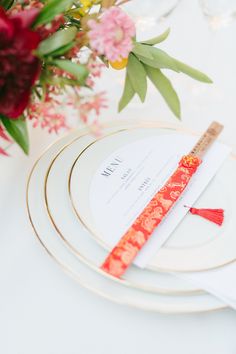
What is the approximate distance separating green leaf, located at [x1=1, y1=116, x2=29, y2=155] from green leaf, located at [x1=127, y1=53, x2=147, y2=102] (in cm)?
14

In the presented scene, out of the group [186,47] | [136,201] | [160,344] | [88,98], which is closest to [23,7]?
[88,98]

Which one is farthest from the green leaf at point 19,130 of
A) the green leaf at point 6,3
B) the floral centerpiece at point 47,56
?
the green leaf at point 6,3

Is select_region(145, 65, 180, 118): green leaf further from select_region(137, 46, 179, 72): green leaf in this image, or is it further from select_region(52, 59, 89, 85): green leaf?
select_region(52, 59, 89, 85): green leaf

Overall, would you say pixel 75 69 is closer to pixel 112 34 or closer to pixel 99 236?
pixel 112 34

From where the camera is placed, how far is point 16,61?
0.33 metres

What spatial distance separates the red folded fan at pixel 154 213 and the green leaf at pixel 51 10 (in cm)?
21

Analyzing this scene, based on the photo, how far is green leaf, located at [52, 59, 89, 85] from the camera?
0.35m

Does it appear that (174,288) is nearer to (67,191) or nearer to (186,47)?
(67,191)

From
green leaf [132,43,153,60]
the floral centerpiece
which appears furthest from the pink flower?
green leaf [132,43,153,60]

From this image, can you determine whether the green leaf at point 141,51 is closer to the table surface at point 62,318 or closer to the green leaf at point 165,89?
the green leaf at point 165,89

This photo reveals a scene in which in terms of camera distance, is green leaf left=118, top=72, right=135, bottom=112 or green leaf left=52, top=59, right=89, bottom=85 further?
green leaf left=118, top=72, right=135, bottom=112

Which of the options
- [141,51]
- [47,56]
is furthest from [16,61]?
[141,51]

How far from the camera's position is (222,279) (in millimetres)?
405

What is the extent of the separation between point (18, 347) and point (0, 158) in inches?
9.6
